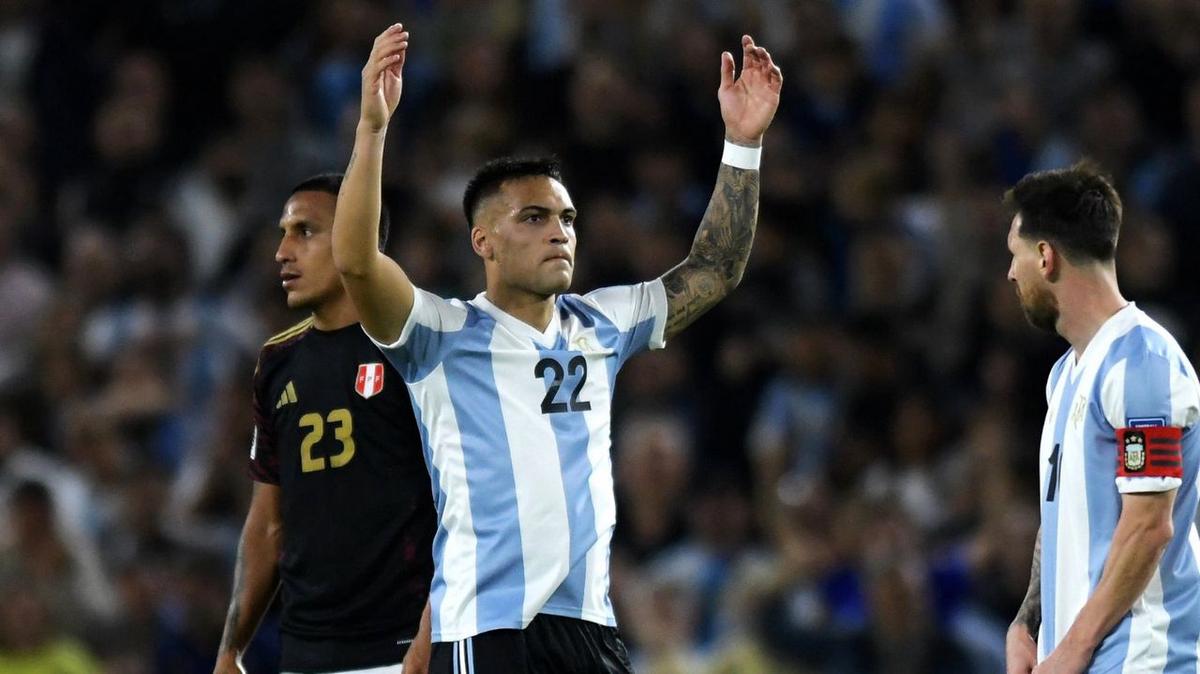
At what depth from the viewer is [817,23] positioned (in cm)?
1112

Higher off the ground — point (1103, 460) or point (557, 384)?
point (557, 384)

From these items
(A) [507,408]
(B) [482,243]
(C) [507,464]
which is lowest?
(C) [507,464]

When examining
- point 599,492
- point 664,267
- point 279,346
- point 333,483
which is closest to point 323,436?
point 333,483

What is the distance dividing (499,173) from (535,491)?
958mm

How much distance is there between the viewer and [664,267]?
33.6 feet

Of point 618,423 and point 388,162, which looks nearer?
point 618,423

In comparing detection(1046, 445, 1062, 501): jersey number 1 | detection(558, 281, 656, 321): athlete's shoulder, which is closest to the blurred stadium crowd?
detection(558, 281, 656, 321): athlete's shoulder

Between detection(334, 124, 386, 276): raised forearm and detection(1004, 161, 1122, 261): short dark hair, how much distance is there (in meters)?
1.67

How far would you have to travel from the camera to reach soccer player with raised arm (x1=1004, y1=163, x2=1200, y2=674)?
4652 mm

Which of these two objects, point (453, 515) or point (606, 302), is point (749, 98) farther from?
point (453, 515)

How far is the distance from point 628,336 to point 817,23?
19.7 ft

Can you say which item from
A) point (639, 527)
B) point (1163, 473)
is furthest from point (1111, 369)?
point (639, 527)

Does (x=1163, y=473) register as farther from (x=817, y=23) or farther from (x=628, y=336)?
(x=817, y=23)

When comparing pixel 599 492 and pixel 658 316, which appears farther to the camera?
pixel 658 316
